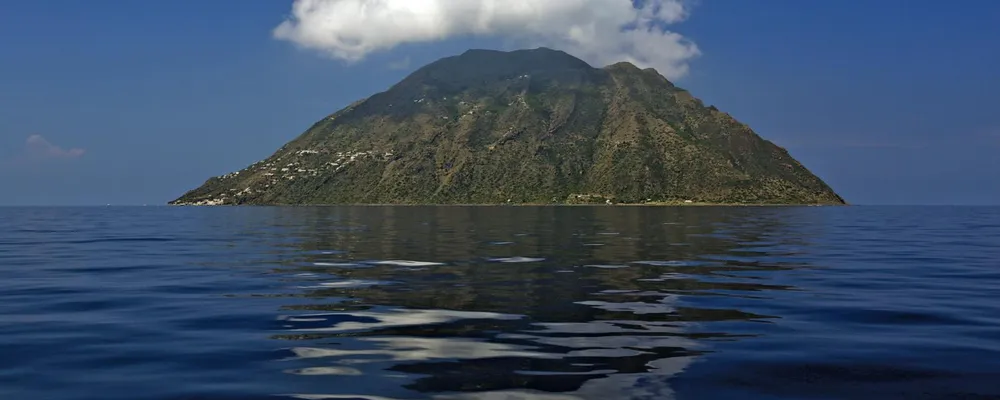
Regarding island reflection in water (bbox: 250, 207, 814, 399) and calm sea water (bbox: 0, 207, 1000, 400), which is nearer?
calm sea water (bbox: 0, 207, 1000, 400)

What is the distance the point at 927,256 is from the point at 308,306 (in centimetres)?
4130

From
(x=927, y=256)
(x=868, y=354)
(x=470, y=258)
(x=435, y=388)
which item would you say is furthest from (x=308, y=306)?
(x=927, y=256)

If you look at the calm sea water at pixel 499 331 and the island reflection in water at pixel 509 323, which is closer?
the calm sea water at pixel 499 331

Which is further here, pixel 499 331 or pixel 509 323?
pixel 509 323

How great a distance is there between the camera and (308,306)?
944 inches

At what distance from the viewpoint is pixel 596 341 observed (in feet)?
57.9

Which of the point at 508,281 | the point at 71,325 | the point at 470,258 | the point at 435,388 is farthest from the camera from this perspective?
the point at 470,258

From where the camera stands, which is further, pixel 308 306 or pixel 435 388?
pixel 308 306

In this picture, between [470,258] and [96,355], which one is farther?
[470,258]

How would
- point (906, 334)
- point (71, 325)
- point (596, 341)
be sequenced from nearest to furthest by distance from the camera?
1. point (596, 341)
2. point (906, 334)
3. point (71, 325)

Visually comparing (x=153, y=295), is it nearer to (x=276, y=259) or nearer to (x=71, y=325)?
(x=71, y=325)

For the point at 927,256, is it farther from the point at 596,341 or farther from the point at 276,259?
the point at 276,259

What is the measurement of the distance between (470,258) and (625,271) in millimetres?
11467

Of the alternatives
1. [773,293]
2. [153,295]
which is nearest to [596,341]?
[773,293]
